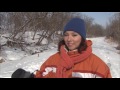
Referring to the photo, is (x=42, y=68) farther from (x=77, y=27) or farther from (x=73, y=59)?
(x=77, y=27)

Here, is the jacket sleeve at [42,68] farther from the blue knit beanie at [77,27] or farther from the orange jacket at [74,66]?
the blue knit beanie at [77,27]

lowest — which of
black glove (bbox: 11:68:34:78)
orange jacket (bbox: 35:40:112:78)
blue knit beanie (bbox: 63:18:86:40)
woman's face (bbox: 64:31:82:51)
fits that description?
black glove (bbox: 11:68:34:78)

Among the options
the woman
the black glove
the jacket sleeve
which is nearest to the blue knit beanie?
the woman

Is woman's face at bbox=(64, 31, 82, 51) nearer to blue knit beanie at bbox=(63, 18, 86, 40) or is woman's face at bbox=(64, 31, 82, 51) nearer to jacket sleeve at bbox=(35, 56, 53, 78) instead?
blue knit beanie at bbox=(63, 18, 86, 40)

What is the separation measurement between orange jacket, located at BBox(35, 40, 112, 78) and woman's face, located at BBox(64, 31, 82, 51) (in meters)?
0.04

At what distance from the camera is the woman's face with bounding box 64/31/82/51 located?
1.27 meters

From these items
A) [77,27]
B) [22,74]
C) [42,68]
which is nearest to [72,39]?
[77,27]
